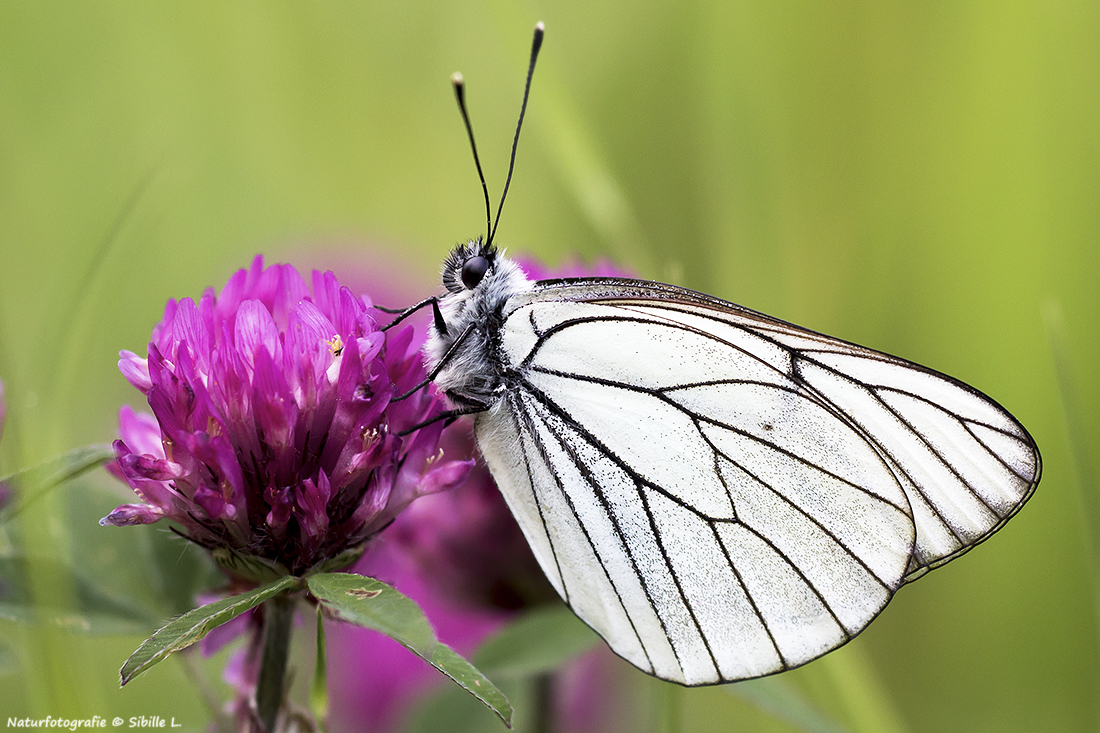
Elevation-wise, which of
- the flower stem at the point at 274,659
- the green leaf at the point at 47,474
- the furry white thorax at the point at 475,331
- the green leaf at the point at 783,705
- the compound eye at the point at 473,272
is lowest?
the green leaf at the point at 783,705

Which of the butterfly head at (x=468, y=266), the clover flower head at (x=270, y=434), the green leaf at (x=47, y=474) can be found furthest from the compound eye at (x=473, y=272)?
the green leaf at (x=47, y=474)

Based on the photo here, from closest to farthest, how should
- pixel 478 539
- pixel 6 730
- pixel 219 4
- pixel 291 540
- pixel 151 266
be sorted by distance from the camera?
pixel 291 540
pixel 6 730
pixel 478 539
pixel 151 266
pixel 219 4

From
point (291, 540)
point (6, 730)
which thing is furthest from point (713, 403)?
point (6, 730)

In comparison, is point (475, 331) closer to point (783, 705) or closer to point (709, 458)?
point (709, 458)

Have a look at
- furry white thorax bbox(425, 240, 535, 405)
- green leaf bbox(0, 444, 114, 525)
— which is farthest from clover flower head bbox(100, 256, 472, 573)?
furry white thorax bbox(425, 240, 535, 405)

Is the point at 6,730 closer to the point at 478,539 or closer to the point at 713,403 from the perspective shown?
the point at 478,539

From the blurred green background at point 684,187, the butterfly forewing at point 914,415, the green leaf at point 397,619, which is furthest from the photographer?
the blurred green background at point 684,187

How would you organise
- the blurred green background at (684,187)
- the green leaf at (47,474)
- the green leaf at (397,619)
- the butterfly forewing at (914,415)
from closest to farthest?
the green leaf at (397,619) → the green leaf at (47,474) → the butterfly forewing at (914,415) → the blurred green background at (684,187)

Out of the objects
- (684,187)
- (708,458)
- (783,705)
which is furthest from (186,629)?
(684,187)

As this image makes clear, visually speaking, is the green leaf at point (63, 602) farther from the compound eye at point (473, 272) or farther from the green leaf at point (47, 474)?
the compound eye at point (473, 272)
